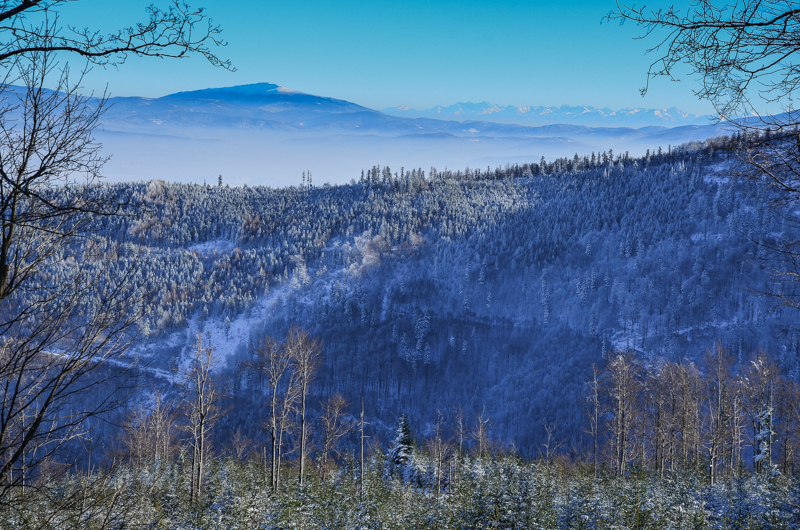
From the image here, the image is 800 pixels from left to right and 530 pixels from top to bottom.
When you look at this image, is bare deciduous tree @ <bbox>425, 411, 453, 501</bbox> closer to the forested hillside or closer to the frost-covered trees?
the frost-covered trees

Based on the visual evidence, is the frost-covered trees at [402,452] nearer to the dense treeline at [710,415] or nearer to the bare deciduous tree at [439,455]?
the bare deciduous tree at [439,455]

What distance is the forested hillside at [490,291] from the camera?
115688mm

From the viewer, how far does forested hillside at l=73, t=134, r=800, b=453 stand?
380ft

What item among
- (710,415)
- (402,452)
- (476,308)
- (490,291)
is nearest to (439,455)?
(402,452)

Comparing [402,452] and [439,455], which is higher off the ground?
[439,455]

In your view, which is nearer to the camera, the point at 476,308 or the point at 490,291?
the point at 476,308

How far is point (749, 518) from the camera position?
11.9 metres

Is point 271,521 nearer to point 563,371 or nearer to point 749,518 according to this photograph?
point 749,518

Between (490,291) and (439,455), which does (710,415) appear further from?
(490,291)

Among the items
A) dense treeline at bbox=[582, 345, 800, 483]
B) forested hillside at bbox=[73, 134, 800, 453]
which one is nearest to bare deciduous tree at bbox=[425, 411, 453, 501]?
dense treeline at bbox=[582, 345, 800, 483]

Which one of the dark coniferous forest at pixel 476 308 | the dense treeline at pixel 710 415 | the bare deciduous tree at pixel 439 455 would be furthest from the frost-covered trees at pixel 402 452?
the dense treeline at pixel 710 415

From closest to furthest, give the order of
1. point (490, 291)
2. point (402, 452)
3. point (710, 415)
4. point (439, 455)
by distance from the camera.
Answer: point (439, 455) → point (710, 415) → point (402, 452) → point (490, 291)

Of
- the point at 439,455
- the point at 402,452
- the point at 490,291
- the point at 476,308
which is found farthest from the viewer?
the point at 490,291

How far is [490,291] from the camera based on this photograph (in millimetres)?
157375
